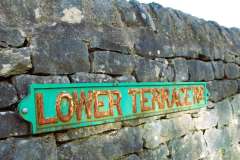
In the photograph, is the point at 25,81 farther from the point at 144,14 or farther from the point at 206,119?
the point at 206,119

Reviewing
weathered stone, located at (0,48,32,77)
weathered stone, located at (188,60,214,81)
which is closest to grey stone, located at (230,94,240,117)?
weathered stone, located at (188,60,214,81)

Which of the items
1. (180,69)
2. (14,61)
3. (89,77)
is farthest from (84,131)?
(180,69)

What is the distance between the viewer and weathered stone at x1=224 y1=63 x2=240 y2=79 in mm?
3523

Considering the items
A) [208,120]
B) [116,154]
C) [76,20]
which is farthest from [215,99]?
[76,20]

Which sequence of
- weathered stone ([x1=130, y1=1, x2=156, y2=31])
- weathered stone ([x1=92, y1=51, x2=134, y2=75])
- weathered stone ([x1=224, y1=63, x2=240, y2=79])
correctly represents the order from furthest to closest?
weathered stone ([x1=224, y1=63, x2=240, y2=79]), weathered stone ([x1=130, y1=1, x2=156, y2=31]), weathered stone ([x1=92, y1=51, x2=134, y2=75])

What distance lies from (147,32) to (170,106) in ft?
1.93

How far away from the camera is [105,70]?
78.6 inches

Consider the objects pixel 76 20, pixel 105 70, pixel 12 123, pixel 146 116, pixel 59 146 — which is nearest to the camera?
pixel 12 123

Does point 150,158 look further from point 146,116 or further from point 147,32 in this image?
point 147,32

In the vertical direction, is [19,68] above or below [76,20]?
below

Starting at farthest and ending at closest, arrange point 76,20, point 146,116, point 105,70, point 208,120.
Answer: point 208,120 < point 146,116 < point 105,70 < point 76,20

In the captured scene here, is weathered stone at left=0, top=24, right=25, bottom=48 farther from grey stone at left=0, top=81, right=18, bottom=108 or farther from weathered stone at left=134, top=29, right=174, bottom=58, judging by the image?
weathered stone at left=134, top=29, right=174, bottom=58

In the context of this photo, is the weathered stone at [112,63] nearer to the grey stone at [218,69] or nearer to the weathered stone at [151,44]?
the weathered stone at [151,44]

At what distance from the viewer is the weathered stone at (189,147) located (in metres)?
Result: 2.57
